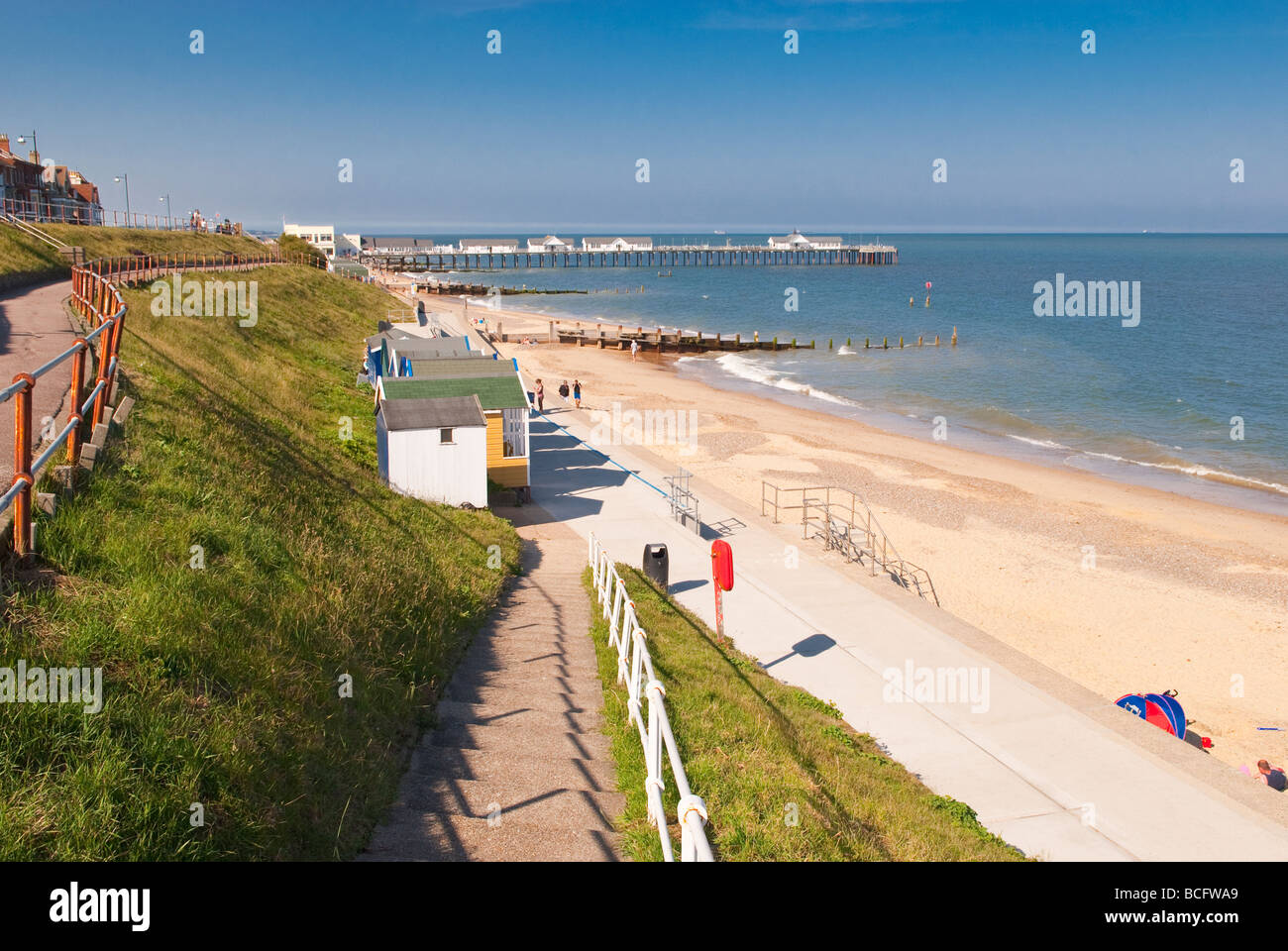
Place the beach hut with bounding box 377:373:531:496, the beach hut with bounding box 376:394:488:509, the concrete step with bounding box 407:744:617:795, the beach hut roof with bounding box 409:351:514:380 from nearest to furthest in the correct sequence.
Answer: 1. the concrete step with bounding box 407:744:617:795
2. the beach hut with bounding box 376:394:488:509
3. the beach hut with bounding box 377:373:531:496
4. the beach hut roof with bounding box 409:351:514:380

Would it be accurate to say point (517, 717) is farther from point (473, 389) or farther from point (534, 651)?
point (473, 389)

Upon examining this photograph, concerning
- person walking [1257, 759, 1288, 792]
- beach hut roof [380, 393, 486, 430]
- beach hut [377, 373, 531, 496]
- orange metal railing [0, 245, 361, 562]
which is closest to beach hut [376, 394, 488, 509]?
beach hut roof [380, 393, 486, 430]

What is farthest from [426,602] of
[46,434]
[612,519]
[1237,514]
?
[1237,514]

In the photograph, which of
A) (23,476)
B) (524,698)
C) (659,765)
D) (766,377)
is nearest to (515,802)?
(659,765)

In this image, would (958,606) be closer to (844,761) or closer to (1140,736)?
(1140,736)

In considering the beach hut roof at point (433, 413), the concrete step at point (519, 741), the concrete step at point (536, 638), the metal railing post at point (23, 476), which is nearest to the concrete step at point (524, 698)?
the concrete step at point (519, 741)

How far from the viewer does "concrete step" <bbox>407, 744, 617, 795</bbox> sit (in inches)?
270

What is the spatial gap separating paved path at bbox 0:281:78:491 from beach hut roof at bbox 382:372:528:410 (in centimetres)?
636

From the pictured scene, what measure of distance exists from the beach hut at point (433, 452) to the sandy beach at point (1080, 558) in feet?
25.5

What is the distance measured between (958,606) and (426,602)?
513 inches

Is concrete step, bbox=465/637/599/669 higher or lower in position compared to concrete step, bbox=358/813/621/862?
lower

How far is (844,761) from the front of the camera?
1016 centimetres

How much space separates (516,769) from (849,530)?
54.6 ft

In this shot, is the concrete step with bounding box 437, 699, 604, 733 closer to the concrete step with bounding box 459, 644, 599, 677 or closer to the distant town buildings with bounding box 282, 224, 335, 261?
the concrete step with bounding box 459, 644, 599, 677
